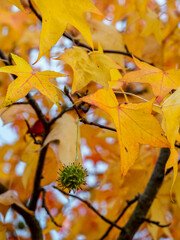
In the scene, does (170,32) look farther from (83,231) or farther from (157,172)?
(83,231)

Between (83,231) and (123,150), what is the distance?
69.4 inches

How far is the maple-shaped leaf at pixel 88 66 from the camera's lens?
83cm

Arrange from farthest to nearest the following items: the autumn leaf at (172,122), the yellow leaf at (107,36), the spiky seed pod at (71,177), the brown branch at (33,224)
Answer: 1. the yellow leaf at (107,36)
2. the brown branch at (33,224)
3. the spiky seed pod at (71,177)
4. the autumn leaf at (172,122)

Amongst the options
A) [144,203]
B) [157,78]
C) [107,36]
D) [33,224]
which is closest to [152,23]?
[107,36]

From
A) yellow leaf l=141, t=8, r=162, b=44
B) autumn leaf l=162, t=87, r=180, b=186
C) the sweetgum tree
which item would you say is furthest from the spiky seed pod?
yellow leaf l=141, t=8, r=162, b=44

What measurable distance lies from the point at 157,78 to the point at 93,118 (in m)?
1.25

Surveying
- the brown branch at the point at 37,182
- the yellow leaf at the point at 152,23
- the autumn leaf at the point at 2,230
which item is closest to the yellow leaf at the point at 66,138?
the brown branch at the point at 37,182

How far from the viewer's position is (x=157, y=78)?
0.88 metres

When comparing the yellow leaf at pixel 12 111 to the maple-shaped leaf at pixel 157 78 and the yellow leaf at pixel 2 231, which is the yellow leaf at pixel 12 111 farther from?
the maple-shaped leaf at pixel 157 78

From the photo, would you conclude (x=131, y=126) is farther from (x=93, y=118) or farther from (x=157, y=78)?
(x=93, y=118)

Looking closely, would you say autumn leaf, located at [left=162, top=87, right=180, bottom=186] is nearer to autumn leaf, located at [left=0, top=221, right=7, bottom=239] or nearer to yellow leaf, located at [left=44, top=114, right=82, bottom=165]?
yellow leaf, located at [left=44, top=114, right=82, bottom=165]

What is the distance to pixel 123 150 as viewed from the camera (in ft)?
2.55

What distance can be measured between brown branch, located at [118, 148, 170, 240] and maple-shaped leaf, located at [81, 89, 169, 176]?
0.54 m

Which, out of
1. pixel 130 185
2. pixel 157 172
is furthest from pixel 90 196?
pixel 157 172
